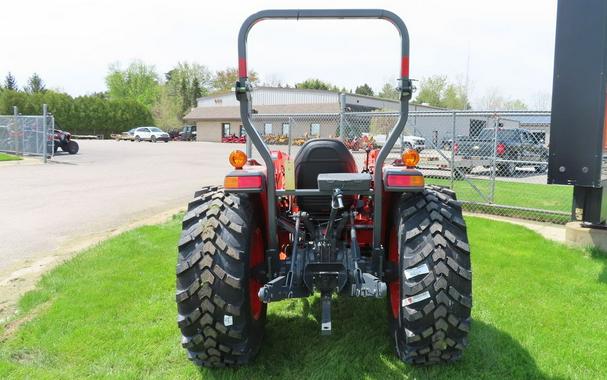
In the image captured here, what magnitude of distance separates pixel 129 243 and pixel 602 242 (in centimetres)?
647

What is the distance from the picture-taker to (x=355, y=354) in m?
3.79

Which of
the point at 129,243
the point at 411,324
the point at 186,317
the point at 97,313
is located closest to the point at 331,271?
Answer: the point at 411,324

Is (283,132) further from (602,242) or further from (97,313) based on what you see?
(602,242)

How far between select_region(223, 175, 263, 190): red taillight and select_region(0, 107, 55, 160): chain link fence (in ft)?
67.8

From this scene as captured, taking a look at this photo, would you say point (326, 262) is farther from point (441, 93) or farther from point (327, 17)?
point (441, 93)

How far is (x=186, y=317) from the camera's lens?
331 cm

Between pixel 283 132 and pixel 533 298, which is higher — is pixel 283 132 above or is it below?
above

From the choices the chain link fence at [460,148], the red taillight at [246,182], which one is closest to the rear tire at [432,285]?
Answer: the red taillight at [246,182]

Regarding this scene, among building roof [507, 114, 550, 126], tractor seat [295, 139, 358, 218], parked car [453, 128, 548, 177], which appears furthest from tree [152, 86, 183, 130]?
tractor seat [295, 139, 358, 218]

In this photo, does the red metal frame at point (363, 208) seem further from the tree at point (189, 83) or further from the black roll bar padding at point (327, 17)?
the tree at point (189, 83)

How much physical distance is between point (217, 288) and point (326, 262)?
0.75 meters

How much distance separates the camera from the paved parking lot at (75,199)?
26.0ft

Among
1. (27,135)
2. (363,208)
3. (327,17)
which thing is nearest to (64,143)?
(27,135)

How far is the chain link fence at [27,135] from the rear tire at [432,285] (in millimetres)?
21436
